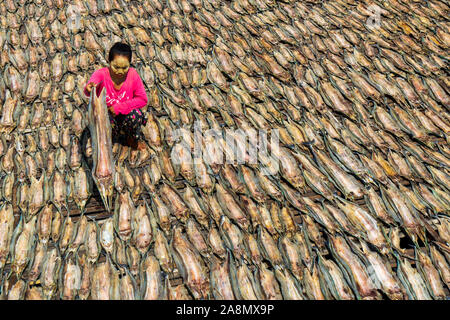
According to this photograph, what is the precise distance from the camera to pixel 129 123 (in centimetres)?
376

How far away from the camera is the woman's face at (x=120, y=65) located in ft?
11.5

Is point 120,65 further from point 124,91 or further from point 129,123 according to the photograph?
point 129,123

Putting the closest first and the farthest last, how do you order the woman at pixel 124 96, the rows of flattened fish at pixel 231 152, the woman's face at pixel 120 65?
the rows of flattened fish at pixel 231 152 < the woman's face at pixel 120 65 < the woman at pixel 124 96

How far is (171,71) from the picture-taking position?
4828 mm

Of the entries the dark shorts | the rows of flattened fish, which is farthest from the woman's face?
the rows of flattened fish

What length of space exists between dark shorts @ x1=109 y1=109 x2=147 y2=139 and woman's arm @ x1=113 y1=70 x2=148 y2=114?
0.06 metres

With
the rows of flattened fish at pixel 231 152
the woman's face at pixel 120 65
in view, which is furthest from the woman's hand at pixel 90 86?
the rows of flattened fish at pixel 231 152

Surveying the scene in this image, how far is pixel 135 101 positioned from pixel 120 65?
0.33 m

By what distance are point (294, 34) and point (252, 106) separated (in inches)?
61.2

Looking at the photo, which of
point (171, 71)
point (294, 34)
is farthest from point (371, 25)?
point (171, 71)

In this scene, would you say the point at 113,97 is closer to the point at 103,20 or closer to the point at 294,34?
the point at 103,20

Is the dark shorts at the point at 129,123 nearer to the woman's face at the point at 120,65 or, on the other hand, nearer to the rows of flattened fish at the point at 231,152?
the rows of flattened fish at the point at 231,152

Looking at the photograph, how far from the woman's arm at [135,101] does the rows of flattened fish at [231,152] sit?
39 centimetres

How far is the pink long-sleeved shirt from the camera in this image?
368 cm
